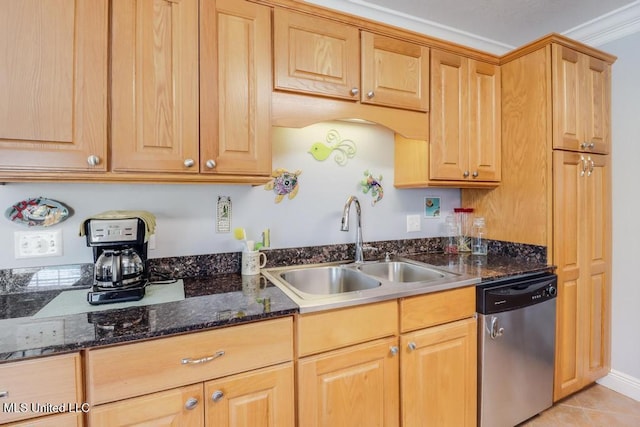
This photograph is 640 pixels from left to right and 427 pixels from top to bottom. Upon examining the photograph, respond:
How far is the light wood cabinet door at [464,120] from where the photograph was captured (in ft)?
6.11

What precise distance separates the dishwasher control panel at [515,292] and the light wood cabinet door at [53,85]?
1.78 m

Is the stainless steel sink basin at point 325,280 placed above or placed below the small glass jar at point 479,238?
below

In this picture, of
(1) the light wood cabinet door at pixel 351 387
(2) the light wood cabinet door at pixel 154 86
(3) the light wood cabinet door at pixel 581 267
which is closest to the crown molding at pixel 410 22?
(2) the light wood cabinet door at pixel 154 86

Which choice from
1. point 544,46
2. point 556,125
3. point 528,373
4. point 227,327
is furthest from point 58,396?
point 544,46

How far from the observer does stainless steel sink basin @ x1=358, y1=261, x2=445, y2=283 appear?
187 cm

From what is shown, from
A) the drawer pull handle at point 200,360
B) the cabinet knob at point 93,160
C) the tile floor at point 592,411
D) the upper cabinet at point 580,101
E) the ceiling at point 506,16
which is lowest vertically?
the tile floor at point 592,411

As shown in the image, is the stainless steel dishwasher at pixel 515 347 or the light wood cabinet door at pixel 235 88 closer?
the light wood cabinet door at pixel 235 88

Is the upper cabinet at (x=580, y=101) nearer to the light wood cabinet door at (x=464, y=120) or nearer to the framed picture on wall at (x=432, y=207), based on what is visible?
the light wood cabinet door at (x=464, y=120)

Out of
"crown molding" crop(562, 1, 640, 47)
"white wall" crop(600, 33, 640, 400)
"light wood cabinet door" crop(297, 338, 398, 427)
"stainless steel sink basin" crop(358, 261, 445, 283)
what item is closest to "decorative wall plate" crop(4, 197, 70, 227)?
"light wood cabinet door" crop(297, 338, 398, 427)

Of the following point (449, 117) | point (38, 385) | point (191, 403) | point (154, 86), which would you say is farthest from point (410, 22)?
point (38, 385)

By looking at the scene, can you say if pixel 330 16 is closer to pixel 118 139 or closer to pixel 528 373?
pixel 118 139

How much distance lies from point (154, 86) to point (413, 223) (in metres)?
1.74

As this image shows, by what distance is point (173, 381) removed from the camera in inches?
39.8

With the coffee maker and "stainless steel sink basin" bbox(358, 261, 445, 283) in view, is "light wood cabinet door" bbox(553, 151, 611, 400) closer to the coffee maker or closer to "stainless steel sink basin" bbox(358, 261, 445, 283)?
"stainless steel sink basin" bbox(358, 261, 445, 283)
